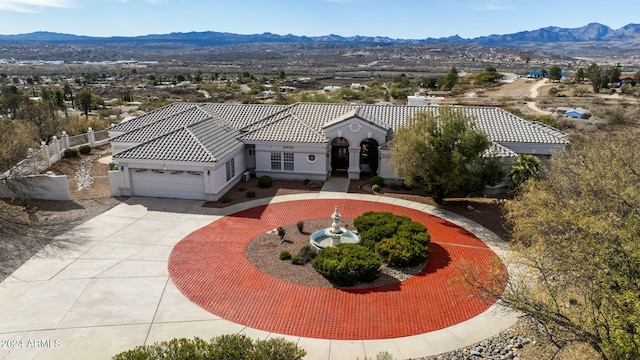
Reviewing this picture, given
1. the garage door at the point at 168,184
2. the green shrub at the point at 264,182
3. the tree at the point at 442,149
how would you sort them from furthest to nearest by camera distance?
the green shrub at the point at 264,182, the garage door at the point at 168,184, the tree at the point at 442,149

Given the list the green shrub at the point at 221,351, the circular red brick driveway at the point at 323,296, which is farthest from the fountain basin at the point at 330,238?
the green shrub at the point at 221,351

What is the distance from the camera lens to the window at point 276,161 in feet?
107

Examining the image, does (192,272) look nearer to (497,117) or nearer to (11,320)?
(11,320)

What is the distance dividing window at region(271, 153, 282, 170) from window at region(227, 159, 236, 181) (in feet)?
10.3

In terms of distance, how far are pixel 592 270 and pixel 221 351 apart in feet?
30.8

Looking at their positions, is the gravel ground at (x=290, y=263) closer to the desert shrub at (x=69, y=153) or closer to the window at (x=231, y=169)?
the window at (x=231, y=169)

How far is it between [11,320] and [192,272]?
6.45 metres

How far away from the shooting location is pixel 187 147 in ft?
91.8

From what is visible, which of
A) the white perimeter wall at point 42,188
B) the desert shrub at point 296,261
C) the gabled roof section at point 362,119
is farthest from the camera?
the gabled roof section at point 362,119

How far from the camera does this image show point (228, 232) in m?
23.0

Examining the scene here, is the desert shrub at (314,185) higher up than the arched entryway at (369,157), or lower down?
lower down

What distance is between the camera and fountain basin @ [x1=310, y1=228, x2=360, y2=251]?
2053 centimetres

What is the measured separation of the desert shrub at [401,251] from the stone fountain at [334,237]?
5.70ft

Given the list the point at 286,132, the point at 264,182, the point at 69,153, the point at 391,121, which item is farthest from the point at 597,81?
the point at 69,153
